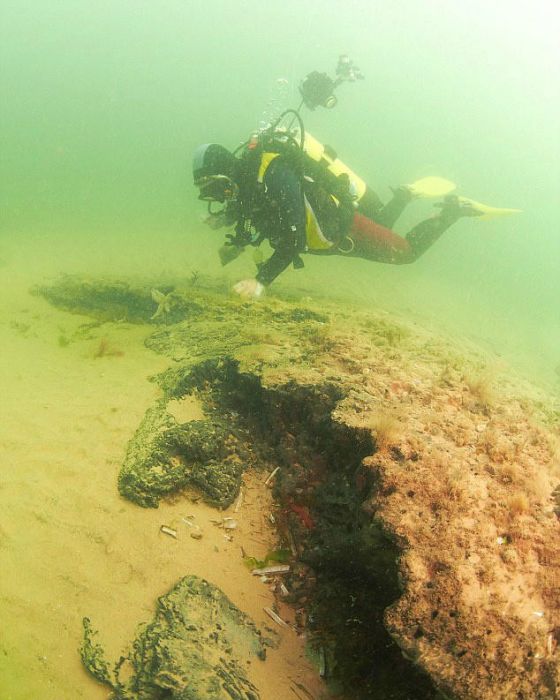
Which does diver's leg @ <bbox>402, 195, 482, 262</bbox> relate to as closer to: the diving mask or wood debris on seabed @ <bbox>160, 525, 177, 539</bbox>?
the diving mask

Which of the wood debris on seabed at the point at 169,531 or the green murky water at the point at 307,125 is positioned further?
the green murky water at the point at 307,125

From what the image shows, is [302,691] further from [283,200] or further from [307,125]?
[307,125]

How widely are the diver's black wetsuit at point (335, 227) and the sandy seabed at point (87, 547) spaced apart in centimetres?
276

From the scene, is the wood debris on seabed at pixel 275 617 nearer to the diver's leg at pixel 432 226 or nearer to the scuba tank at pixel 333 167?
the scuba tank at pixel 333 167

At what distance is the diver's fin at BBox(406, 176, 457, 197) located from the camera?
8867 millimetres

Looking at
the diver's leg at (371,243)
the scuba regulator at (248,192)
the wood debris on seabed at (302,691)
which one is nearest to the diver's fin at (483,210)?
the diver's leg at (371,243)

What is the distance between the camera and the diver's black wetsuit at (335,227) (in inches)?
210

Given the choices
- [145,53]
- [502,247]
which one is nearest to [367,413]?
[502,247]

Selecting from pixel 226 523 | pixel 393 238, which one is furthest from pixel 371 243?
pixel 226 523

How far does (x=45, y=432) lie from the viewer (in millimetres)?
4223

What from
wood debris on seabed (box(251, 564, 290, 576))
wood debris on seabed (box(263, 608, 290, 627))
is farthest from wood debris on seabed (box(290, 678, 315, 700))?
wood debris on seabed (box(251, 564, 290, 576))

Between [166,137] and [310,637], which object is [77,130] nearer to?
[166,137]

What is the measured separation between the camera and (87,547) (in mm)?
3027

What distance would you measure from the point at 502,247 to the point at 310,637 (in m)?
56.6
